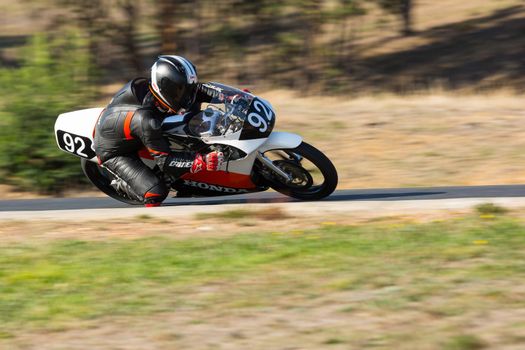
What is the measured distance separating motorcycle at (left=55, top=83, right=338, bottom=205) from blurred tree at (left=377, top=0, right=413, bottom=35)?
25107 mm

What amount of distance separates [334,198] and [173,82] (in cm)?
233

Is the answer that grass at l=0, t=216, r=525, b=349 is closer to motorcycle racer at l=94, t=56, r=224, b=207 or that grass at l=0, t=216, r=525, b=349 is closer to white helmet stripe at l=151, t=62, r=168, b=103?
motorcycle racer at l=94, t=56, r=224, b=207

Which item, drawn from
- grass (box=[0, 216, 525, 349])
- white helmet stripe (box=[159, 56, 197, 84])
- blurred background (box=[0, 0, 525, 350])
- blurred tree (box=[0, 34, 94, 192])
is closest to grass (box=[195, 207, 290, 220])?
blurred background (box=[0, 0, 525, 350])

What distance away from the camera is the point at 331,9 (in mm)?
32156

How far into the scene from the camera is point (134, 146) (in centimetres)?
1016

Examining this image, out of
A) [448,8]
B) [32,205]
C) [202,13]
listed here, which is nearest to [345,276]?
[32,205]

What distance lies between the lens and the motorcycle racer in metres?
9.64

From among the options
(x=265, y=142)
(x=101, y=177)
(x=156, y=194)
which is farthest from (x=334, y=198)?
(x=101, y=177)

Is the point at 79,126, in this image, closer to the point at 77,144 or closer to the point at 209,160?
the point at 77,144

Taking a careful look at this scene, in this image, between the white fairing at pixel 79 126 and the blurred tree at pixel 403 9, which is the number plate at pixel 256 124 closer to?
the white fairing at pixel 79 126

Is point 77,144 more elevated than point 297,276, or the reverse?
point 77,144

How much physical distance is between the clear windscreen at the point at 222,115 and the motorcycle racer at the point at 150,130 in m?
0.14

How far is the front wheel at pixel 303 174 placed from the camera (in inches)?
375

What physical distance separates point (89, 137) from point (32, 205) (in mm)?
1526
